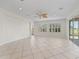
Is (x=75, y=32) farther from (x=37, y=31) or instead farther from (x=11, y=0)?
(x=11, y=0)

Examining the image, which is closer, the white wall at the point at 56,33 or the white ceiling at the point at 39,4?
the white ceiling at the point at 39,4

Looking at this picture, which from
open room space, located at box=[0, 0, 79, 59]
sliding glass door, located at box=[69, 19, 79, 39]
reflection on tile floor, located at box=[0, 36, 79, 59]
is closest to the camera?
reflection on tile floor, located at box=[0, 36, 79, 59]

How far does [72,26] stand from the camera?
1440cm

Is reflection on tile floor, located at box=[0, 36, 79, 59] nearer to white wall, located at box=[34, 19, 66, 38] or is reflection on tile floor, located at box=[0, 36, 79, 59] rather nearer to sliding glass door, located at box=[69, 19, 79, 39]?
sliding glass door, located at box=[69, 19, 79, 39]

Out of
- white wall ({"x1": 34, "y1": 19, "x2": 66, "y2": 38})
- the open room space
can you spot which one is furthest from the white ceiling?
white wall ({"x1": 34, "y1": 19, "x2": 66, "y2": 38})

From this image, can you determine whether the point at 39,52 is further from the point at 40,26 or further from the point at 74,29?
the point at 40,26

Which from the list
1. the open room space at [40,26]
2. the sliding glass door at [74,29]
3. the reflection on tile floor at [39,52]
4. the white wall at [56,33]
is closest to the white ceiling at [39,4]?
the open room space at [40,26]

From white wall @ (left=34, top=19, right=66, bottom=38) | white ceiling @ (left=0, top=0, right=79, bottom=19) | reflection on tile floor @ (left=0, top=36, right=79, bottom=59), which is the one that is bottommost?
reflection on tile floor @ (left=0, top=36, right=79, bottom=59)

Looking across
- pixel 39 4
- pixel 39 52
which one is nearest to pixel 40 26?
pixel 39 4

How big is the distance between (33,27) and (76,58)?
1451 centimetres

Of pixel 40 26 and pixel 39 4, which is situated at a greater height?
pixel 39 4

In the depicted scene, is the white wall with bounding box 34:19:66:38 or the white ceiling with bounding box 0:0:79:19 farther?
the white wall with bounding box 34:19:66:38

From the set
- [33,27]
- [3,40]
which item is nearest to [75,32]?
[33,27]

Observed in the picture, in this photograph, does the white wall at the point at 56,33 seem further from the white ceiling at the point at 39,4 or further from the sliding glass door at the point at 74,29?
the white ceiling at the point at 39,4
